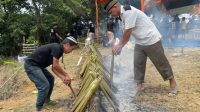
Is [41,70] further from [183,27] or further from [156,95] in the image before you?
[183,27]

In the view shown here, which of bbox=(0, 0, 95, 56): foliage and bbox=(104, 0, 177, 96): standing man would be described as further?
bbox=(0, 0, 95, 56): foliage

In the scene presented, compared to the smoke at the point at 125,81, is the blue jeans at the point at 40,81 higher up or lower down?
higher up

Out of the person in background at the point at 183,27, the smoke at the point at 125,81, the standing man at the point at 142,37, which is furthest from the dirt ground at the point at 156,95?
the person in background at the point at 183,27

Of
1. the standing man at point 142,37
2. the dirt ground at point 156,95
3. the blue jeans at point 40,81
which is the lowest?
the dirt ground at point 156,95

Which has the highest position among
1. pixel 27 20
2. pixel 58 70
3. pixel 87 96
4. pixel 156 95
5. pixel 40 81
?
pixel 27 20

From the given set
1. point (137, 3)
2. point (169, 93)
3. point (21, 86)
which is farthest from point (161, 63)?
point (137, 3)

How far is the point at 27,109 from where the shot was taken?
7.68m

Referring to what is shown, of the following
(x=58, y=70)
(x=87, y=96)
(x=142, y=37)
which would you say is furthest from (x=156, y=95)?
(x=87, y=96)

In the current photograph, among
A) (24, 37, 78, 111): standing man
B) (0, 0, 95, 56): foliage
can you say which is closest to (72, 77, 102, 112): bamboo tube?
(24, 37, 78, 111): standing man

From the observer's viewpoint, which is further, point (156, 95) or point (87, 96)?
point (156, 95)

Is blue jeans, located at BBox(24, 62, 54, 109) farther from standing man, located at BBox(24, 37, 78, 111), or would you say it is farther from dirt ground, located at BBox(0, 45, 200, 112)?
dirt ground, located at BBox(0, 45, 200, 112)

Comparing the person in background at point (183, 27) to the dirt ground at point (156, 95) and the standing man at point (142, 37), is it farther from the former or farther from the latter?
the standing man at point (142, 37)

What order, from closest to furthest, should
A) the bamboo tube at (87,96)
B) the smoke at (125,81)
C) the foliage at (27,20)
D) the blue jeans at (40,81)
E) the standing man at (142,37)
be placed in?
the bamboo tube at (87,96)
the smoke at (125,81)
the standing man at (142,37)
the blue jeans at (40,81)
the foliage at (27,20)

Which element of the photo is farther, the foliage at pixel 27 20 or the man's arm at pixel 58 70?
the foliage at pixel 27 20
